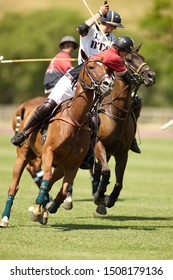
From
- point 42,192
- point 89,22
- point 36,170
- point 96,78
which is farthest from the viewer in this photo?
point 36,170

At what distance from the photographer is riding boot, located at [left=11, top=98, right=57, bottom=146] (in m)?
10.8

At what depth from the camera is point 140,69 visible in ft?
38.5

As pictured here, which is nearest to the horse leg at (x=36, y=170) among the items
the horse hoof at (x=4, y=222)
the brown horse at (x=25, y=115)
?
the brown horse at (x=25, y=115)

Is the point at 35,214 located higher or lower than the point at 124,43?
lower

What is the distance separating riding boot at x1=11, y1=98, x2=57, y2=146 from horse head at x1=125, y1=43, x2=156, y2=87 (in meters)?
1.56

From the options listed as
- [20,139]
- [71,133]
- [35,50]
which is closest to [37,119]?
[20,139]

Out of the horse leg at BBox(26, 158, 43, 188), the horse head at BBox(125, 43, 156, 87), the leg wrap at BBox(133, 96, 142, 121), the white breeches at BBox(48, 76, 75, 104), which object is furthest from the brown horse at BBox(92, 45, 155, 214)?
the horse leg at BBox(26, 158, 43, 188)

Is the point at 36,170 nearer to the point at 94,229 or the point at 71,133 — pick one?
the point at 94,229

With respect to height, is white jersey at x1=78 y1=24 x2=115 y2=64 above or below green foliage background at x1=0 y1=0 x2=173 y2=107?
above

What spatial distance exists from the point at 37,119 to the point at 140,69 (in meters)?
1.91

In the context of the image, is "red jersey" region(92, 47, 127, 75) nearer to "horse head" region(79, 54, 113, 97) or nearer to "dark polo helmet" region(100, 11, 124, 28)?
"horse head" region(79, 54, 113, 97)

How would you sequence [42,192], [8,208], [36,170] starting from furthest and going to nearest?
[36,170] → [8,208] → [42,192]

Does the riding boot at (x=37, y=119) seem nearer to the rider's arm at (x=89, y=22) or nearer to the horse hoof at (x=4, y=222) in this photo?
the horse hoof at (x=4, y=222)

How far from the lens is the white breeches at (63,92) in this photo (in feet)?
35.9
